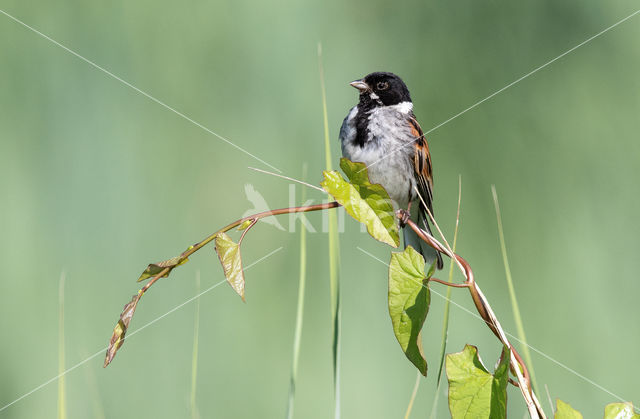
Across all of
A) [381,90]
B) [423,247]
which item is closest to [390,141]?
[381,90]

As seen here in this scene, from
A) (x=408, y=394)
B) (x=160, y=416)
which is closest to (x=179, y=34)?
(x=160, y=416)

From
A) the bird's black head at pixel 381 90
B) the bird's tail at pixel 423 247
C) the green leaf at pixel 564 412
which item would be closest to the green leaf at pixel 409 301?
the green leaf at pixel 564 412

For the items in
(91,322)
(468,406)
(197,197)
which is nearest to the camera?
(468,406)

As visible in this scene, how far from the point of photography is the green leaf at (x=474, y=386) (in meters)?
0.62

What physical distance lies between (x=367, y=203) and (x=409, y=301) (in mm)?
122

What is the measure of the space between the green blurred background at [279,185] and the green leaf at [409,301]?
158 cm

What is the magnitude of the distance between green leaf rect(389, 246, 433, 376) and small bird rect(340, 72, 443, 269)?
1.04 meters

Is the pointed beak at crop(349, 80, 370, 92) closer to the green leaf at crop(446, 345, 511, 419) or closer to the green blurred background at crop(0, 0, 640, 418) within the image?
the green blurred background at crop(0, 0, 640, 418)

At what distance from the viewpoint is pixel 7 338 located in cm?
237

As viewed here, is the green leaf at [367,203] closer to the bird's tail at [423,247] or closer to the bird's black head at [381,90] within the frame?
the bird's tail at [423,247]

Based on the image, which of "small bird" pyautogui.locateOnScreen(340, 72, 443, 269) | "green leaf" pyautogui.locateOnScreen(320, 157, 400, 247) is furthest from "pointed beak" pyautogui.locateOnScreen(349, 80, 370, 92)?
"green leaf" pyautogui.locateOnScreen(320, 157, 400, 247)

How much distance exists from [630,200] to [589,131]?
37 centimetres

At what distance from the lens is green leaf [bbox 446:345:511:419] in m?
0.62

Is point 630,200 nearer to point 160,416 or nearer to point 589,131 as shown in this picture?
point 589,131
